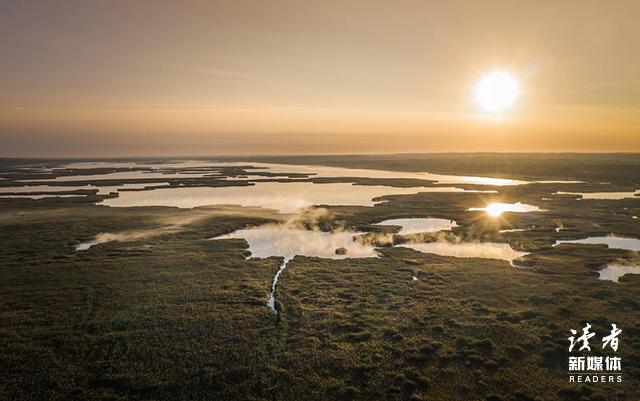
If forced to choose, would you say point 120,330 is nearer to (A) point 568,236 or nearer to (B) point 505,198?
(A) point 568,236

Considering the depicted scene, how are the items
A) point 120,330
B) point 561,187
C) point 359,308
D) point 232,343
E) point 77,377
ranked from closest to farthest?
point 77,377, point 232,343, point 120,330, point 359,308, point 561,187

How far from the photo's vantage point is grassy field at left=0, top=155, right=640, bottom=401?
44.9ft

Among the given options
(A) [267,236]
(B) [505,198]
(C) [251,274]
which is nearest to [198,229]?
(A) [267,236]

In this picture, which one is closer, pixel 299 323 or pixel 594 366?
pixel 594 366

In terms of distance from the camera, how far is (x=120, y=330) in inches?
700

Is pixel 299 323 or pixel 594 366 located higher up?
pixel 299 323

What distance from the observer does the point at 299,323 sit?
18422 millimetres

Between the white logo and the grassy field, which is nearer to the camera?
the grassy field

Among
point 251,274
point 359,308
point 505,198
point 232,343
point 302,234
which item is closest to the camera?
point 232,343

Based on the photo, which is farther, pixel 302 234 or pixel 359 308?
pixel 302 234

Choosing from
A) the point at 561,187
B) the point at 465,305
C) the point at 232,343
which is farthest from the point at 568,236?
the point at 561,187

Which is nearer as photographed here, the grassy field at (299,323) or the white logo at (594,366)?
the grassy field at (299,323)

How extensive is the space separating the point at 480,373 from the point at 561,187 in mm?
75973

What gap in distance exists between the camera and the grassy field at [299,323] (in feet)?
44.9
